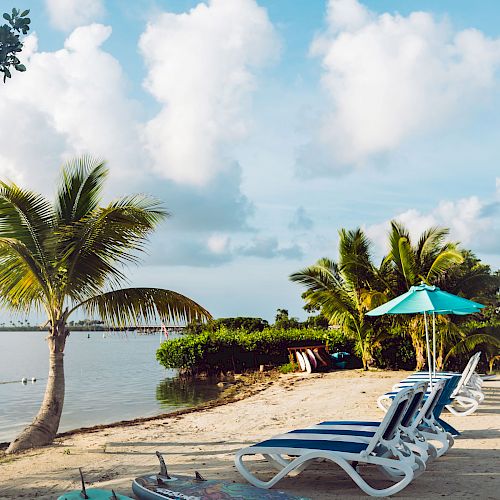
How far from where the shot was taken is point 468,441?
8.10 metres

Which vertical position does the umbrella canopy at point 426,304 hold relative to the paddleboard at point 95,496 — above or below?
above

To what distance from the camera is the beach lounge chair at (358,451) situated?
17.3 ft

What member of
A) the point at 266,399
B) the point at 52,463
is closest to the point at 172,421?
the point at 266,399

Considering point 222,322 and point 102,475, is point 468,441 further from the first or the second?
point 222,322

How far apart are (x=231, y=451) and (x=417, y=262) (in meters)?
12.2

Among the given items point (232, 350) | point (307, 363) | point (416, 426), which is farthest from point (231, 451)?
point (232, 350)

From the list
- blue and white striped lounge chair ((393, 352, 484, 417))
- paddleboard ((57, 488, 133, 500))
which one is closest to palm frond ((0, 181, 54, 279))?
paddleboard ((57, 488, 133, 500))

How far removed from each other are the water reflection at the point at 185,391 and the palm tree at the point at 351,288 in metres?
4.52

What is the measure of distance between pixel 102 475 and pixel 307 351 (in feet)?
43.8

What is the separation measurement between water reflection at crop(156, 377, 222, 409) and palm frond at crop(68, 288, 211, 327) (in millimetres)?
6567

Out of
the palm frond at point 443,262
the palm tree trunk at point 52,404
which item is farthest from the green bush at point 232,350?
the palm tree trunk at point 52,404

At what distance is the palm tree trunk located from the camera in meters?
9.04

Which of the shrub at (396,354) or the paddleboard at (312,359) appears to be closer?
the shrub at (396,354)

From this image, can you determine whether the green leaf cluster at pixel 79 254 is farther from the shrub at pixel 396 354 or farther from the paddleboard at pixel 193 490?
the shrub at pixel 396 354
